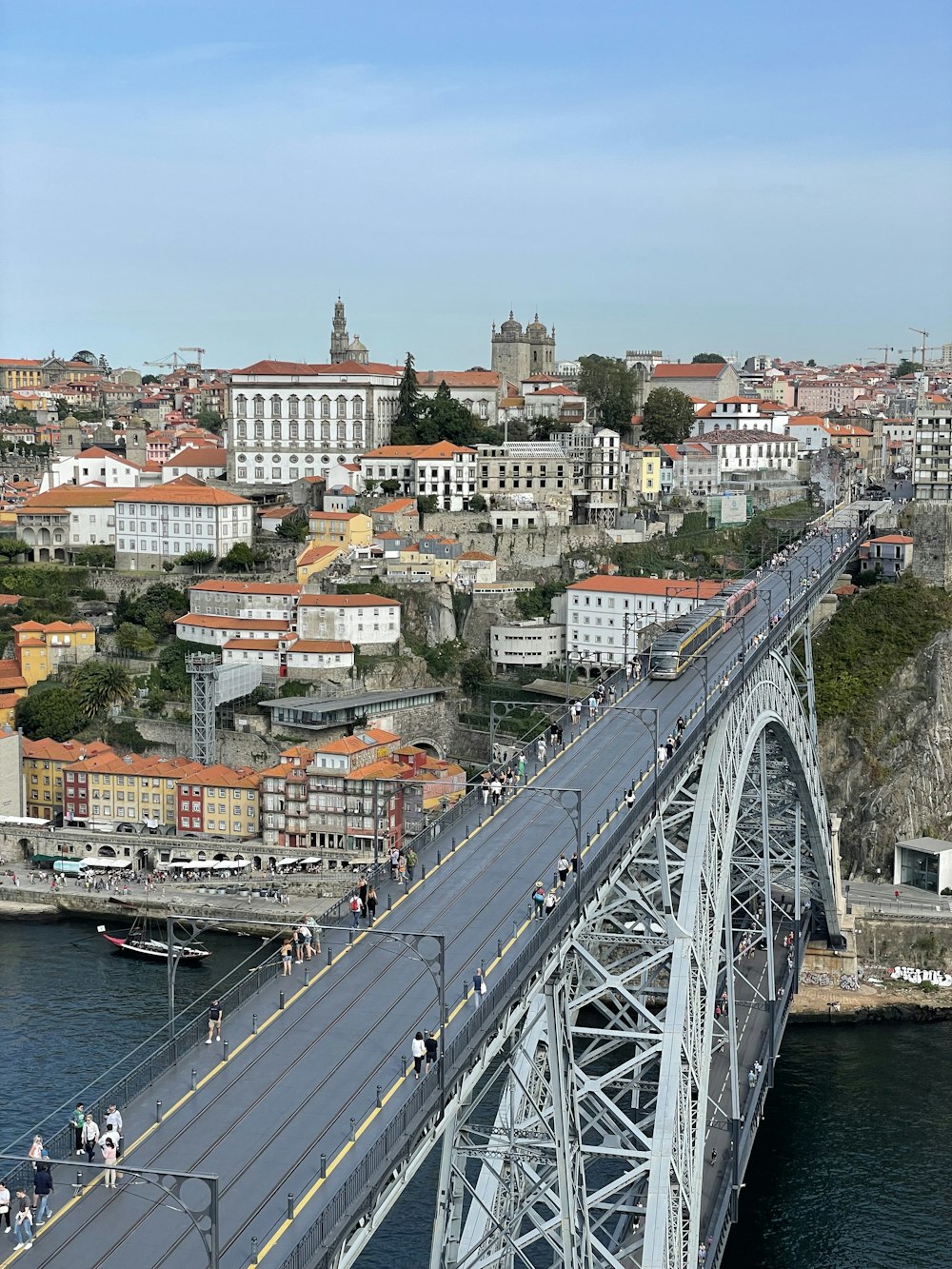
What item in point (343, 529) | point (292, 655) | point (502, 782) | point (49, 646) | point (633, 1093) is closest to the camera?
point (633, 1093)

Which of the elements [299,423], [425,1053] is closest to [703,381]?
[299,423]

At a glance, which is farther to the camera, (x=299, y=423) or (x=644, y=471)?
(x=299, y=423)

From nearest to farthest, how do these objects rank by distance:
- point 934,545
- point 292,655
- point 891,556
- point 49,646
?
point 934,545 → point 292,655 → point 891,556 → point 49,646

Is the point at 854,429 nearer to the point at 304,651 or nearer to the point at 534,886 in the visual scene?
the point at 304,651

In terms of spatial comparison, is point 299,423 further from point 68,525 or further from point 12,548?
point 12,548

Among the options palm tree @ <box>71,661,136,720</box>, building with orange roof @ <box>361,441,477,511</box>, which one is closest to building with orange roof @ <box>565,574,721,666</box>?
building with orange roof @ <box>361,441,477,511</box>

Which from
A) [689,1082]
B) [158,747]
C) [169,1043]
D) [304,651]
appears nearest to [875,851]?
[304,651]
